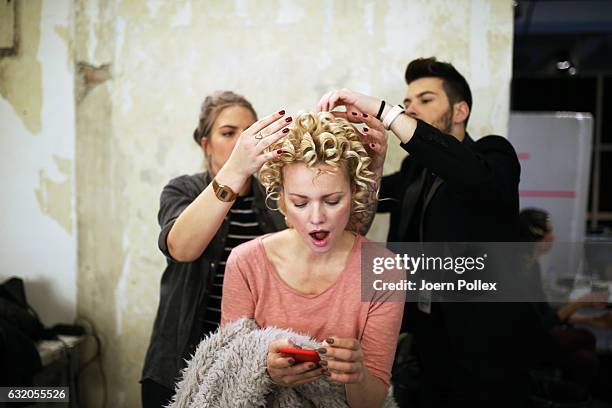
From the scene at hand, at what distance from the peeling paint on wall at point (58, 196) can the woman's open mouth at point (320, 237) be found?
0.91m

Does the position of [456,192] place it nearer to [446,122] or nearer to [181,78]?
[446,122]

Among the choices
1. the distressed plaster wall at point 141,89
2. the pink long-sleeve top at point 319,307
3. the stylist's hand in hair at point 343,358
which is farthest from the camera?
the distressed plaster wall at point 141,89

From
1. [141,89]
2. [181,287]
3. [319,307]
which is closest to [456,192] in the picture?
[319,307]

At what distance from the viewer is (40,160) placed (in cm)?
180

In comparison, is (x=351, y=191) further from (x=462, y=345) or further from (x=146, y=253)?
(x=146, y=253)

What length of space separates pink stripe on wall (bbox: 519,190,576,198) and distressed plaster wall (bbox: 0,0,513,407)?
214 mm

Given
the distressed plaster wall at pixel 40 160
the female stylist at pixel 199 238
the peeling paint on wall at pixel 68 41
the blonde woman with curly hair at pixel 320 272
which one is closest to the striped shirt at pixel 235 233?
the female stylist at pixel 199 238

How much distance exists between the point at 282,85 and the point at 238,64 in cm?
16

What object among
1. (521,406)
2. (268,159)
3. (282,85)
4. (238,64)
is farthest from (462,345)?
(238,64)

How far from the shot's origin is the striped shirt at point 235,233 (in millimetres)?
1607

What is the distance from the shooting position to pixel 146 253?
177cm

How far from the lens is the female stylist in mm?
1523

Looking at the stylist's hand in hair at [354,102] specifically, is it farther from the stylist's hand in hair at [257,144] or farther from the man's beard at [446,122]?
the man's beard at [446,122]

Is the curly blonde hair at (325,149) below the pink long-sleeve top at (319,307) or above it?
above
